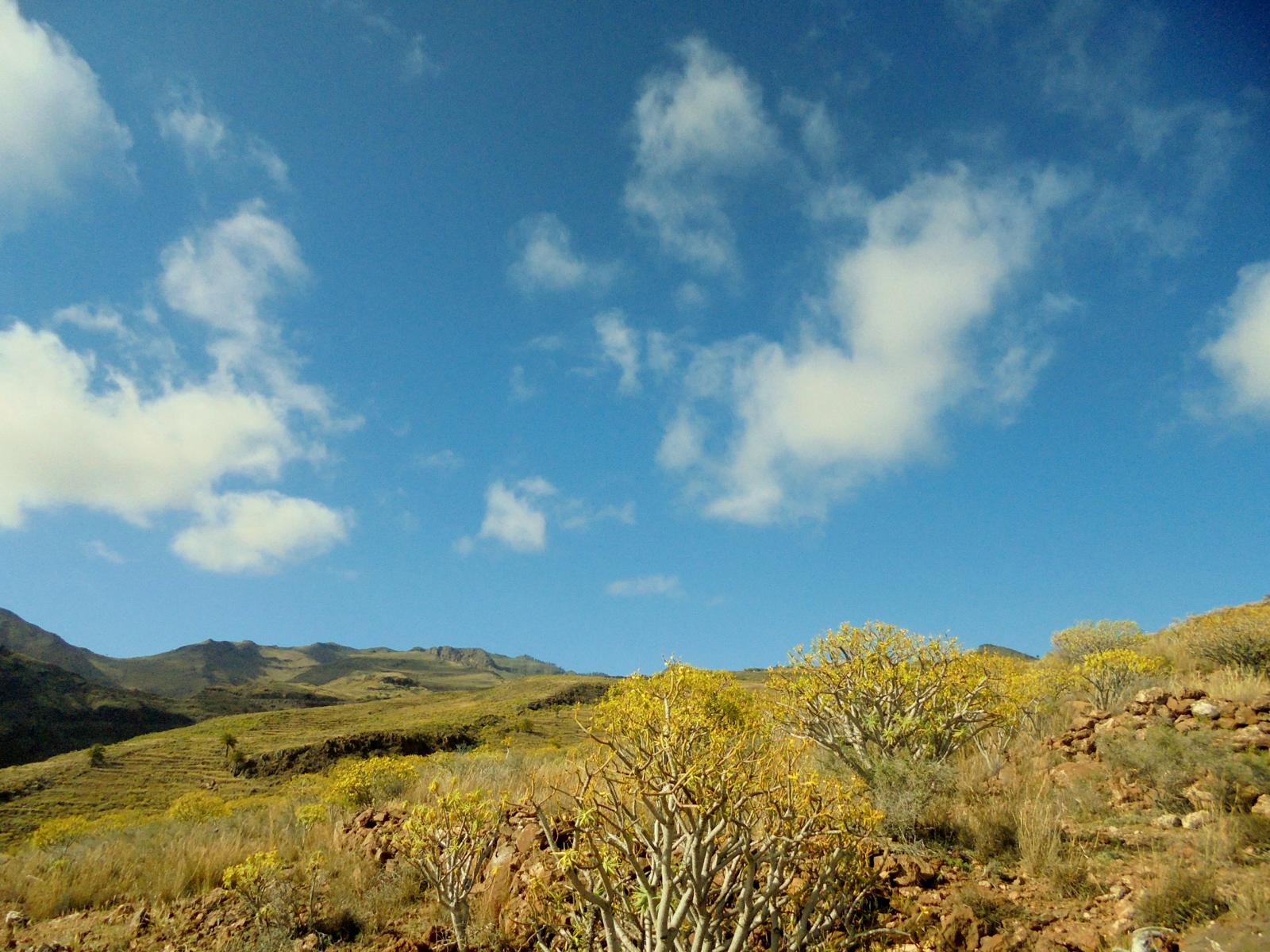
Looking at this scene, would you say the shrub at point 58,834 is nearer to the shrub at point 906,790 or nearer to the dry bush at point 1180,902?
the shrub at point 906,790

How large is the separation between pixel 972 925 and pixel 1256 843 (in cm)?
351

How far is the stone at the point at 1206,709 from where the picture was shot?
29.1ft

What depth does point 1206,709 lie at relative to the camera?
8.97 metres

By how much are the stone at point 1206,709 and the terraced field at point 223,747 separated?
32.3m

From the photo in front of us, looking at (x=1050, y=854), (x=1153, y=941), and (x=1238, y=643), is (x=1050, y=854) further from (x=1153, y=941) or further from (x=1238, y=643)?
(x=1238, y=643)

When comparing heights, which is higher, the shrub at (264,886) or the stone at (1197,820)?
the stone at (1197,820)

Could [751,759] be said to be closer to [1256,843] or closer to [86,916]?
[1256,843]

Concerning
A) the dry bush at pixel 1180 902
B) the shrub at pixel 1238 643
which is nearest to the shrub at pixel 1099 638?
the shrub at pixel 1238 643

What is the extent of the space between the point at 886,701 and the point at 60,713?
127 meters

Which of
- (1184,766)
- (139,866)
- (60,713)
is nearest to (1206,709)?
(1184,766)

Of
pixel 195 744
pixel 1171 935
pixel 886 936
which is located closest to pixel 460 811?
pixel 886 936

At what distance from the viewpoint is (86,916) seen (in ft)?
25.3

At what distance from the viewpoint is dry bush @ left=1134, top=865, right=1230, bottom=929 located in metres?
4.79

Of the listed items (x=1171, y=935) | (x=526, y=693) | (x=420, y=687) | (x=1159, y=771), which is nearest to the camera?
(x=1171, y=935)
